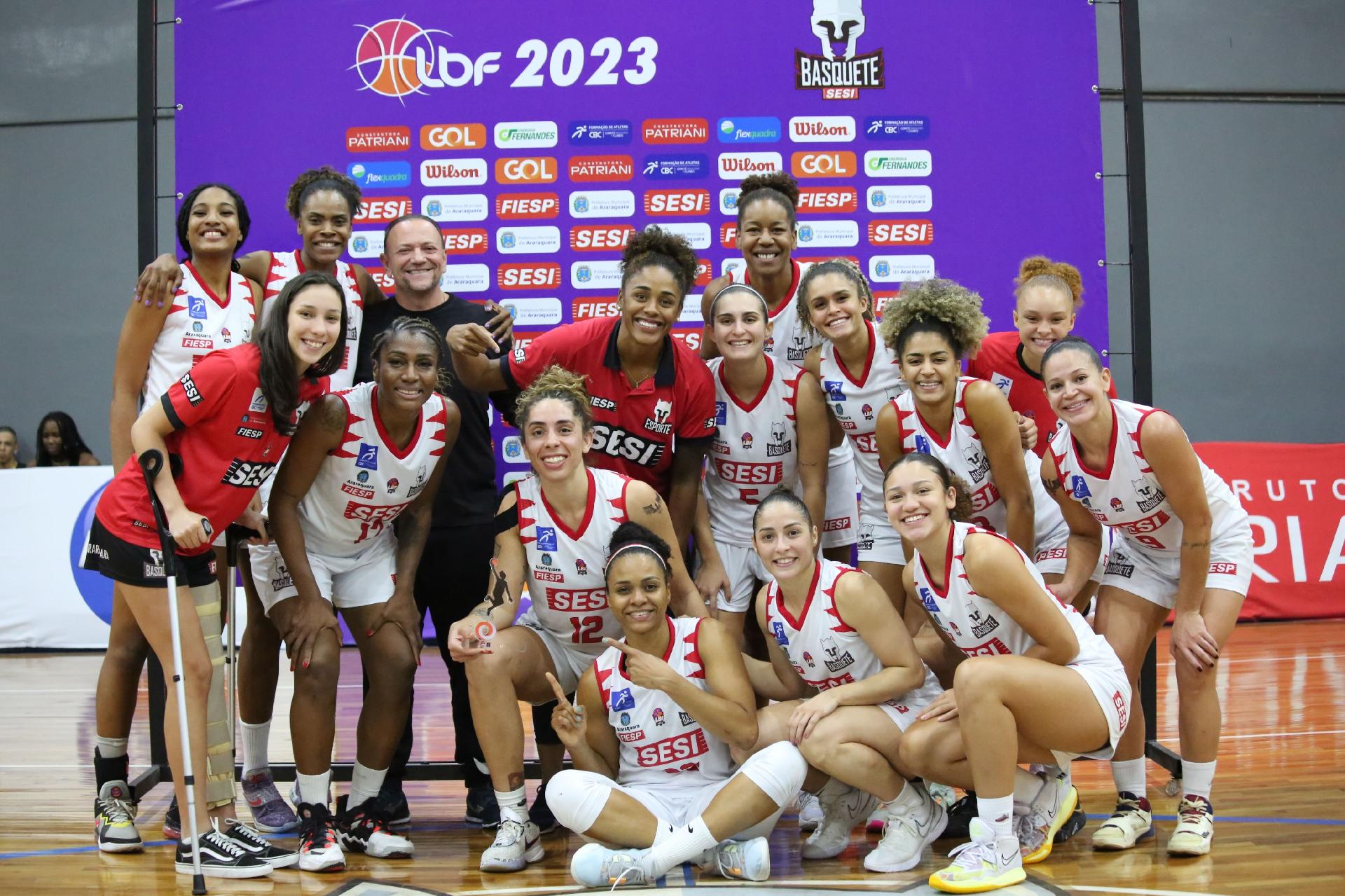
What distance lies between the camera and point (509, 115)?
16.3 ft

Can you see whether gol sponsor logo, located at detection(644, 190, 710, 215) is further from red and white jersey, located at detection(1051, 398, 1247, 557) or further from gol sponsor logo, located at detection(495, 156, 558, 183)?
red and white jersey, located at detection(1051, 398, 1247, 557)

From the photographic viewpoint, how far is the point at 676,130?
16.4 ft

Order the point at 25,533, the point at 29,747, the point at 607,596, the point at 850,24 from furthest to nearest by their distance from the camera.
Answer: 1. the point at 25,533
2. the point at 29,747
3. the point at 850,24
4. the point at 607,596

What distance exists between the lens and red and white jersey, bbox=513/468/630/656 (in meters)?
3.45

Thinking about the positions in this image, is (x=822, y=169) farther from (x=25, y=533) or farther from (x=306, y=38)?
(x=25, y=533)

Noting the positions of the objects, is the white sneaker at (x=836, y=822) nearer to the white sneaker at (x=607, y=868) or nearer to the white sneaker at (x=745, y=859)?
the white sneaker at (x=745, y=859)

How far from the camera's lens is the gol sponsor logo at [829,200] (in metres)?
4.94

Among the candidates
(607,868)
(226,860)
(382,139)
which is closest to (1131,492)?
(607,868)

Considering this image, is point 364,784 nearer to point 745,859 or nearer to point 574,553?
point 574,553

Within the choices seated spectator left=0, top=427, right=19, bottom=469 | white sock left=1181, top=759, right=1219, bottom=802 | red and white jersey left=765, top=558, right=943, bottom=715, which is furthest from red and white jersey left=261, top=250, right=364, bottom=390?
seated spectator left=0, top=427, right=19, bottom=469

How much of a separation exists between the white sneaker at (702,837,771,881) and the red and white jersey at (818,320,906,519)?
1.22 meters

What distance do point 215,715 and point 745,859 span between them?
1562 millimetres

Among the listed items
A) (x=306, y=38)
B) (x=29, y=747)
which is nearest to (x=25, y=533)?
(x=29, y=747)

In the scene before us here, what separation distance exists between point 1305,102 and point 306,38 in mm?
8543
